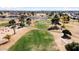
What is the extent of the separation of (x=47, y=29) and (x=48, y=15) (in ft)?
0.41

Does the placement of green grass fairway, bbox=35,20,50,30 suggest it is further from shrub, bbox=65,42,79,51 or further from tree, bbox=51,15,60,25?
shrub, bbox=65,42,79,51

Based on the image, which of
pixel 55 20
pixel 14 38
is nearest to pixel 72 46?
pixel 55 20

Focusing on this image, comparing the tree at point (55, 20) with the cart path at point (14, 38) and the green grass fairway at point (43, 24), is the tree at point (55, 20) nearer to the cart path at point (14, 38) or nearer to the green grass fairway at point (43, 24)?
the green grass fairway at point (43, 24)

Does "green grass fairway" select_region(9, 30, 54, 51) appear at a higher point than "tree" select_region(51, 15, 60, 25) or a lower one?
lower

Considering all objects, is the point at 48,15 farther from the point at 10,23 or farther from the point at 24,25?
the point at 10,23

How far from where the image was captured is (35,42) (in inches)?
54.1

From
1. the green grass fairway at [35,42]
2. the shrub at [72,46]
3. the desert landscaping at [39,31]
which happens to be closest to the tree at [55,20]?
the desert landscaping at [39,31]

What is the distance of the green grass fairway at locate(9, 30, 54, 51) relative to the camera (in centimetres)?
137

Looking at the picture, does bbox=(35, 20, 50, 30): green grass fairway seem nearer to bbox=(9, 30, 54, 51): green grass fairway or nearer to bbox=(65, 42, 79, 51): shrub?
bbox=(9, 30, 54, 51): green grass fairway

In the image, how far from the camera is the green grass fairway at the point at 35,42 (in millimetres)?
1368

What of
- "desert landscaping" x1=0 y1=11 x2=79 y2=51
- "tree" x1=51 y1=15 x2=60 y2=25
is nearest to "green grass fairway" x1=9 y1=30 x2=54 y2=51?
"desert landscaping" x1=0 y1=11 x2=79 y2=51

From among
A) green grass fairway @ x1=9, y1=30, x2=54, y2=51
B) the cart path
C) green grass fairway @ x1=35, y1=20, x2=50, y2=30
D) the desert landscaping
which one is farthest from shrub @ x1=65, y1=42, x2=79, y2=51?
the cart path
